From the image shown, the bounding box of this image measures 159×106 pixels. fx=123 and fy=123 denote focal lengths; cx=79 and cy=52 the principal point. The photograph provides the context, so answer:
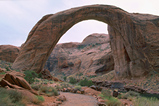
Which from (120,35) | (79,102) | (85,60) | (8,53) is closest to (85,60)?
(85,60)

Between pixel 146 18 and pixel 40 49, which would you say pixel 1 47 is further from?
pixel 146 18

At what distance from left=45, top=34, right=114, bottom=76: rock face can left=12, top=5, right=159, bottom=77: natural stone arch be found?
8.98 metres

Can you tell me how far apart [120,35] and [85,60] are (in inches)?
698

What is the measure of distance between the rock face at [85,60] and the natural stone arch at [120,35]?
353 inches

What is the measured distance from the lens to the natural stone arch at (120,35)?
46.5 feet

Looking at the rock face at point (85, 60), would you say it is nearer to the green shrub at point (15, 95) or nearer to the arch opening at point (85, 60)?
the arch opening at point (85, 60)

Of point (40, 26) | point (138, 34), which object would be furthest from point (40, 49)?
point (138, 34)

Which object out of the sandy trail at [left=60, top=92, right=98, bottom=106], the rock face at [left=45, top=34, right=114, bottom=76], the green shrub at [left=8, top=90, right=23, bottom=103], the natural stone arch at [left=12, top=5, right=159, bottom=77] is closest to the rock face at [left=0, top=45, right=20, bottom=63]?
the natural stone arch at [left=12, top=5, right=159, bottom=77]

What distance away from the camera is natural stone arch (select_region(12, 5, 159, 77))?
46.5 feet

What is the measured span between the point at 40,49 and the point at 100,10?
366 inches

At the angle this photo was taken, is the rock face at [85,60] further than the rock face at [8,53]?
Yes

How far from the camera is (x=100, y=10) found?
16438 millimetres

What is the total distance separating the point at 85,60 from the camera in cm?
3378

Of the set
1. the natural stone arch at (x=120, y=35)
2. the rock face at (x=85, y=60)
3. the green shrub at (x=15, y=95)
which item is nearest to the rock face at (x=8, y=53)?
the natural stone arch at (x=120, y=35)
